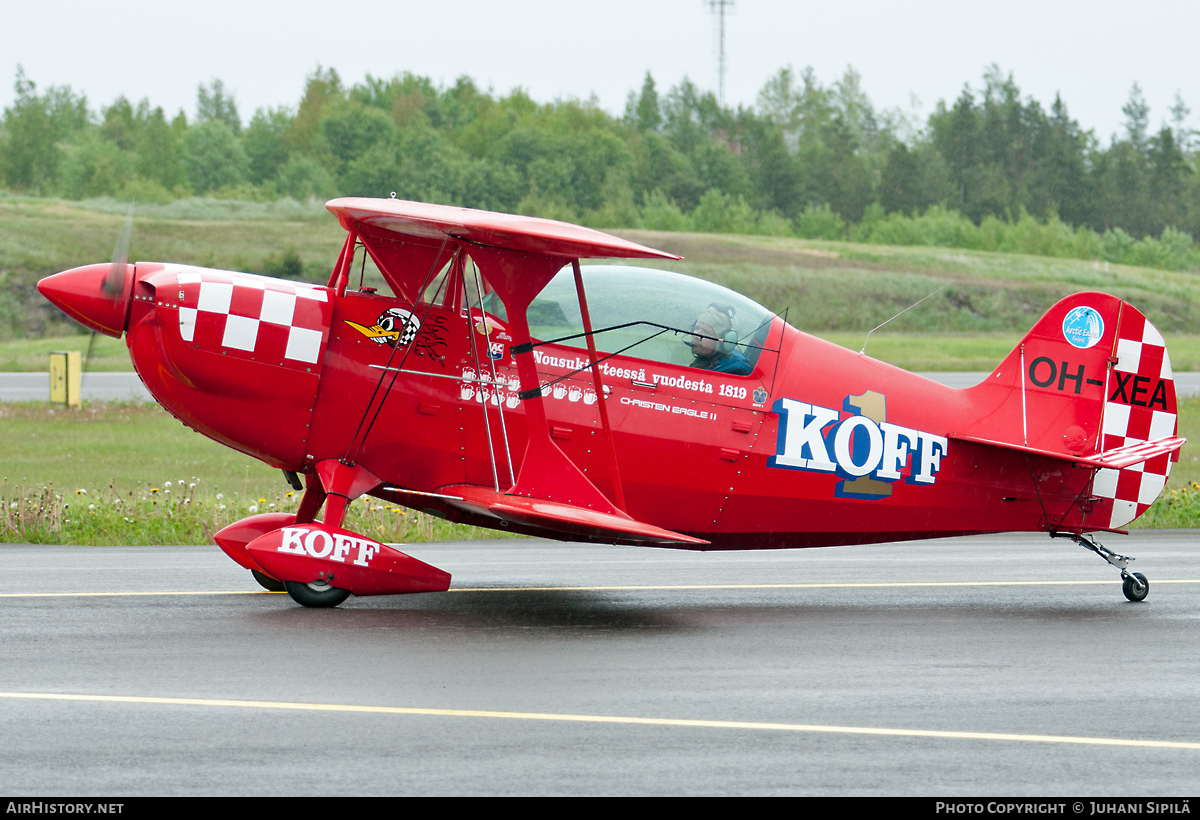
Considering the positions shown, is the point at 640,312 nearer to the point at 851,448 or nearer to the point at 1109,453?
the point at 851,448

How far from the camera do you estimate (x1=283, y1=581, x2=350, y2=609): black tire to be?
325 inches

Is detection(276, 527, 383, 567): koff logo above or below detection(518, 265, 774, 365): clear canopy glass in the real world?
below

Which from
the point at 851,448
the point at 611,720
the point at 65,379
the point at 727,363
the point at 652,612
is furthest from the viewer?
the point at 65,379

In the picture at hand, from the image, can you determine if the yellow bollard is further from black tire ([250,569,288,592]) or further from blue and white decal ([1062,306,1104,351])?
blue and white decal ([1062,306,1104,351])

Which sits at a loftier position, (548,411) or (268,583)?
(548,411)

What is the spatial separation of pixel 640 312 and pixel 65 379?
1933 centimetres

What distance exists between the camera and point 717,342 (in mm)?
8773

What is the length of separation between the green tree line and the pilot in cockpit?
67857mm

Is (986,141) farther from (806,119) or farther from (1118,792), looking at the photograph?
(1118,792)

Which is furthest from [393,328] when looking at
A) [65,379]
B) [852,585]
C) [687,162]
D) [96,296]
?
[687,162]

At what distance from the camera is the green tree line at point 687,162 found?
8594 cm

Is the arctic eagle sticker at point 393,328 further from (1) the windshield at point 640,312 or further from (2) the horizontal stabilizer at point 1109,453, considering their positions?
(2) the horizontal stabilizer at point 1109,453

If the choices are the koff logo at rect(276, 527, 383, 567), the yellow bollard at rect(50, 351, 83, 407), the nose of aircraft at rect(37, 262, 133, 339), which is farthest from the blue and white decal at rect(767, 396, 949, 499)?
the yellow bollard at rect(50, 351, 83, 407)

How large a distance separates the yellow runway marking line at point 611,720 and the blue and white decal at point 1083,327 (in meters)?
4.64
